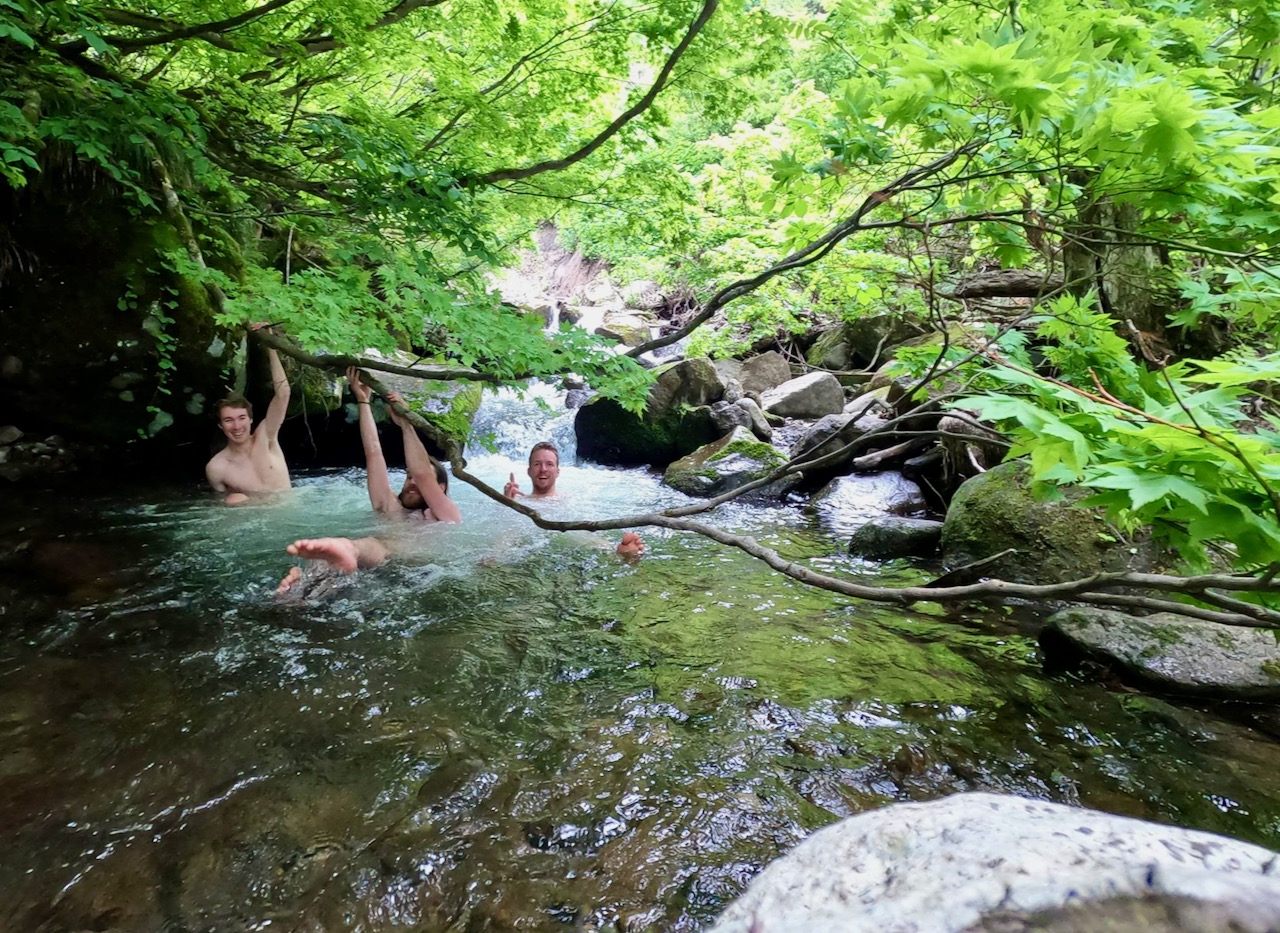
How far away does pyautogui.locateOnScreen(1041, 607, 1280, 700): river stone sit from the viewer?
10.5 feet

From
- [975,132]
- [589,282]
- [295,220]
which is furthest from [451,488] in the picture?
[589,282]

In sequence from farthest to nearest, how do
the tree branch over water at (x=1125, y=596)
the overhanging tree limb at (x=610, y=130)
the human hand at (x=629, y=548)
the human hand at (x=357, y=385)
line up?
the human hand at (x=629, y=548) → the human hand at (x=357, y=385) → the overhanging tree limb at (x=610, y=130) → the tree branch over water at (x=1125, y=596)

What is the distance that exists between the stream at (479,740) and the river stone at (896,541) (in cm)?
140

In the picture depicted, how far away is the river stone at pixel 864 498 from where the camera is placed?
24.8 ft

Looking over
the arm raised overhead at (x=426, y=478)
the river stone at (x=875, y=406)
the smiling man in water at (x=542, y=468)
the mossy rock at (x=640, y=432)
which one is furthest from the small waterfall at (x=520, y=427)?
the river stone at (x=875, y=406)

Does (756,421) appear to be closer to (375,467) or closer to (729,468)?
(729,468)

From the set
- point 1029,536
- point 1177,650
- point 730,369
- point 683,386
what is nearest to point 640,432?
point 683,386

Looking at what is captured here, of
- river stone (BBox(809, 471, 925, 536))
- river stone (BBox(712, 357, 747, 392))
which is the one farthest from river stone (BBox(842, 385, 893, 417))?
river stone (BBox(712, 357, 747, 392))

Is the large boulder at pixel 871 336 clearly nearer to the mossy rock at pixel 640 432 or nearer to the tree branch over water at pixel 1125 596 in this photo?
the mossy rock at pixel 640 432

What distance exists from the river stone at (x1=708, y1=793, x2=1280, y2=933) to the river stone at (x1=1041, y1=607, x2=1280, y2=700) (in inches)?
104

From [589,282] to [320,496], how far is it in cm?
2191

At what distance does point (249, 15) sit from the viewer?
3307mm

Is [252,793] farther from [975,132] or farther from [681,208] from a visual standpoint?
[681,208]

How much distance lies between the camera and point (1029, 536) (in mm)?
5051
